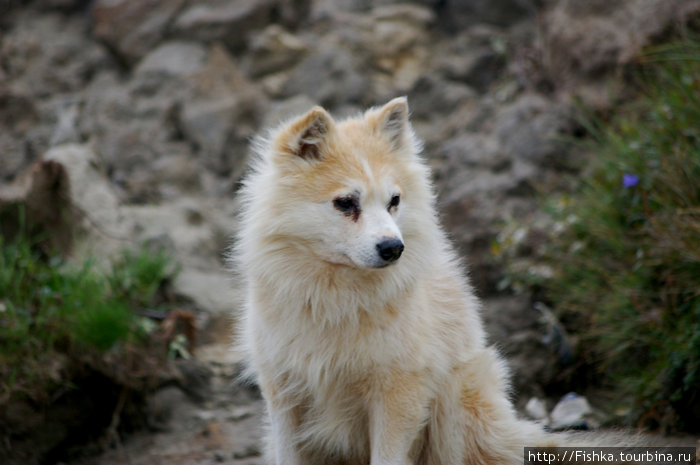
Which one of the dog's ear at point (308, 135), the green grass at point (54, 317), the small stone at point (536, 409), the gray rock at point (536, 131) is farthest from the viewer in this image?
the gray rock at point (536, 131)

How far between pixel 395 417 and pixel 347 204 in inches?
41.0

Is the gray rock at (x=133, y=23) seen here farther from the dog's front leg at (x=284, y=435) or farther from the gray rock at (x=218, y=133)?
the dog's front leg at (x=284, y=435)

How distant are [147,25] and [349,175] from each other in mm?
5895

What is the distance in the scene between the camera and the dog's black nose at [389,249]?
10.7 ft

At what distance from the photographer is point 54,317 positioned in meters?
4.98

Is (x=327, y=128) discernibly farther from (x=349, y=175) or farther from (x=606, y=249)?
(x=606, y=249)

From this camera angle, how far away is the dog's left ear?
12.2 ft

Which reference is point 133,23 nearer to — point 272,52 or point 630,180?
point 272,52

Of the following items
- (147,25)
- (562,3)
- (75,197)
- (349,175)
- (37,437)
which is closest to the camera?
(349,175)

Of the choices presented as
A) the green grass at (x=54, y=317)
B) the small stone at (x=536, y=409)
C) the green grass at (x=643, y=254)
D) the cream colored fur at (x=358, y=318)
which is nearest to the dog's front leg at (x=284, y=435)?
the cream colored fur at (x=358, y=318)

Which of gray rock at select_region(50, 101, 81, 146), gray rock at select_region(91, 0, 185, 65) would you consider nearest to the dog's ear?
gray rock at select_region(50, 101, 81, 146)

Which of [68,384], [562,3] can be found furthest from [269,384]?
[562,3]

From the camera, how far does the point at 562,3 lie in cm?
744

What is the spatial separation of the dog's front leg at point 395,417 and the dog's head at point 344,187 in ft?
1.97
